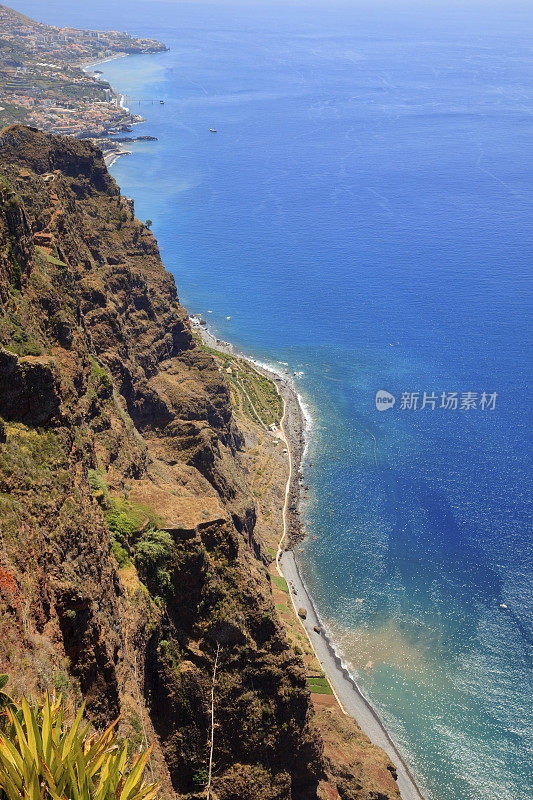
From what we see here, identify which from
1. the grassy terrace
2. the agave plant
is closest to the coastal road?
the grassy terrace

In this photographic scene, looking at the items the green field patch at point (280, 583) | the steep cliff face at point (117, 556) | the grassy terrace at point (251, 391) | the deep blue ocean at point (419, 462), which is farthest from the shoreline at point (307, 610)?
the steep cliff face at point (117, 556)

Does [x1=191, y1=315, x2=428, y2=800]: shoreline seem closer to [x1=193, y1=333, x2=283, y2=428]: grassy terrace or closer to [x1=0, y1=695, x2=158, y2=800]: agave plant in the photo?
[x1=193, y1=333, x2=283, y2=428]: grassy terrace

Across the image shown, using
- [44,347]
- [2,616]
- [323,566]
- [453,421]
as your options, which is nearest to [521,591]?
[323,566]

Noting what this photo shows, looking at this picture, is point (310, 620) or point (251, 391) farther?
point (251, 391)

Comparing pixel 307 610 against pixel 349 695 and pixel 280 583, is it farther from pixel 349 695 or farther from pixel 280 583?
pixel 349 695

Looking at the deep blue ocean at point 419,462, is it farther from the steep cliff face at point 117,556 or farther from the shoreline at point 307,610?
the steep cliff face at point 117,556

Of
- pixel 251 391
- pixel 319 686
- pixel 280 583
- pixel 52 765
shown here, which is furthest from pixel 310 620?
pixel 52 765
